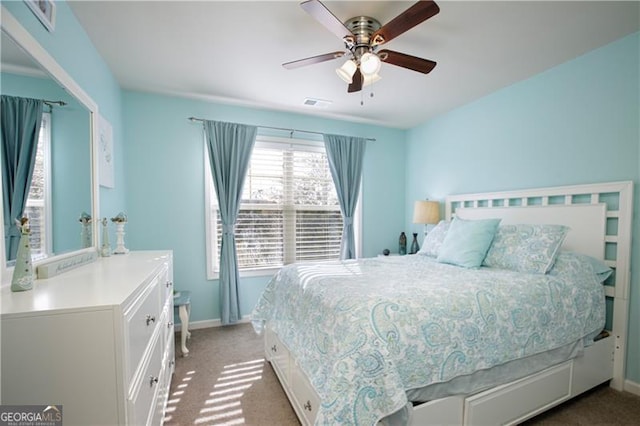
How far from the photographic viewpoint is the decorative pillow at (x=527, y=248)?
2.00 metres

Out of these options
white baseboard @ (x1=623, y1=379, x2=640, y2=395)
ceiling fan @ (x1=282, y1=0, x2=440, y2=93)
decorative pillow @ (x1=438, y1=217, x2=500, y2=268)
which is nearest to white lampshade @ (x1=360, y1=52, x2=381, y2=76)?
ceiling fan @ (x1=282, y1=0, x2=440, y2=93)

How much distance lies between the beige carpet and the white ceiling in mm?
2525

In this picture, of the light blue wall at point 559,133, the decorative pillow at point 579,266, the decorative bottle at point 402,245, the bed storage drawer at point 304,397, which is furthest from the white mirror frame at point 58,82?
the light blue wall at point 559,133

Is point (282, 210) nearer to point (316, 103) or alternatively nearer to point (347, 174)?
point (347, 174)

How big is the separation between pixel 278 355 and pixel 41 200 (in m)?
1.69

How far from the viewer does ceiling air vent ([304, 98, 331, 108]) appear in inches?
122

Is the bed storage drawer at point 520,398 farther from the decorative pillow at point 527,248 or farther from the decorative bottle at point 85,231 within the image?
the decorative bottle at point 85,231

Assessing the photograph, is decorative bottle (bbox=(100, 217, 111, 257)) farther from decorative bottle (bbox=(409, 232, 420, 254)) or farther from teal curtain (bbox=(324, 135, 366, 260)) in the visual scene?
decorative bottle (bbox=(409, 232, 420, 254))

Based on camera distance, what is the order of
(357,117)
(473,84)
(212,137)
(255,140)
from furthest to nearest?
(357,117) → (255,140) → (212,137) → (473,84)

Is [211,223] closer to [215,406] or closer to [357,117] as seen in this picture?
[215,406]

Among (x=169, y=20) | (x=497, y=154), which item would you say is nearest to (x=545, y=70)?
(x=497, y=154)

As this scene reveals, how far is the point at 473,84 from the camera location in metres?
2.74

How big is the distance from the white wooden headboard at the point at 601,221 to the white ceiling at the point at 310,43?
1.10m

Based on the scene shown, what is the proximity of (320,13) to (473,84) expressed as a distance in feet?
6.52
